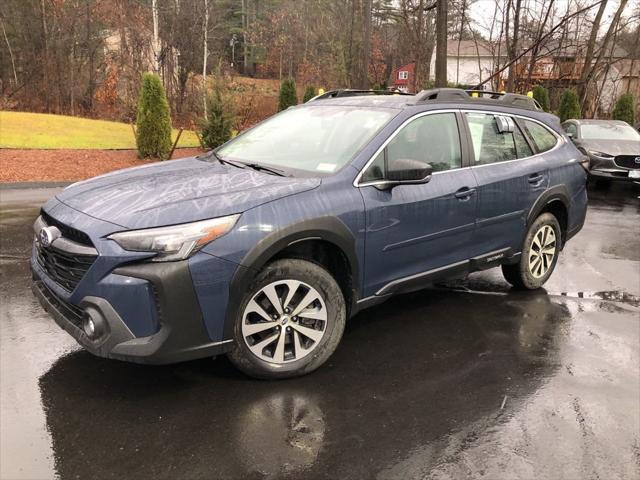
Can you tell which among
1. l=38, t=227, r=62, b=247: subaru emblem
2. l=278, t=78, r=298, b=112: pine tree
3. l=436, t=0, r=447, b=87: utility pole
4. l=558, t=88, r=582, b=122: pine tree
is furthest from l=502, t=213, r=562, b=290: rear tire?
l=558, t=88, r=582, b=122: pine tree

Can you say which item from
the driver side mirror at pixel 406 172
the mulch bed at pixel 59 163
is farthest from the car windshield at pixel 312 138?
the mulch bed at pixel 59 163

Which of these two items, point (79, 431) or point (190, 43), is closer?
point (79, 431)

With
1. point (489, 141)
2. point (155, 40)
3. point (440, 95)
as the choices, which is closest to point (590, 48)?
point (155, 40)

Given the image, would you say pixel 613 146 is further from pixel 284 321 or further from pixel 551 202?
pixel 284 321

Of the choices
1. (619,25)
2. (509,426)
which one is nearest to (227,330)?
(509,426)

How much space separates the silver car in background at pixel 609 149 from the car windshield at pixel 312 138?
9.11 m

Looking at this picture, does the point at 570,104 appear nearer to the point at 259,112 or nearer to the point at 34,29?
the point at 259,112

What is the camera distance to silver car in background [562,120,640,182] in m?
11.8

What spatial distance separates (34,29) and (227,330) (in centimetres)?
3319

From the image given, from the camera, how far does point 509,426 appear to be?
10.0 feet

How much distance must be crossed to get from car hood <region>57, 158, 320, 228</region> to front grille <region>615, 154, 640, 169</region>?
1058 centimetres

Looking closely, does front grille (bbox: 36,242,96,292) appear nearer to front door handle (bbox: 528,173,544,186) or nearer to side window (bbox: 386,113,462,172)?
side window (bbox: 386,113,462,172)

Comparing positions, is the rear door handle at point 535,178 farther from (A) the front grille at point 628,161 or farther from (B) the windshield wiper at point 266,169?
(A) the front grille at point 628,161

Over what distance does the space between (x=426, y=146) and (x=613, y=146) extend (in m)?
9.95
